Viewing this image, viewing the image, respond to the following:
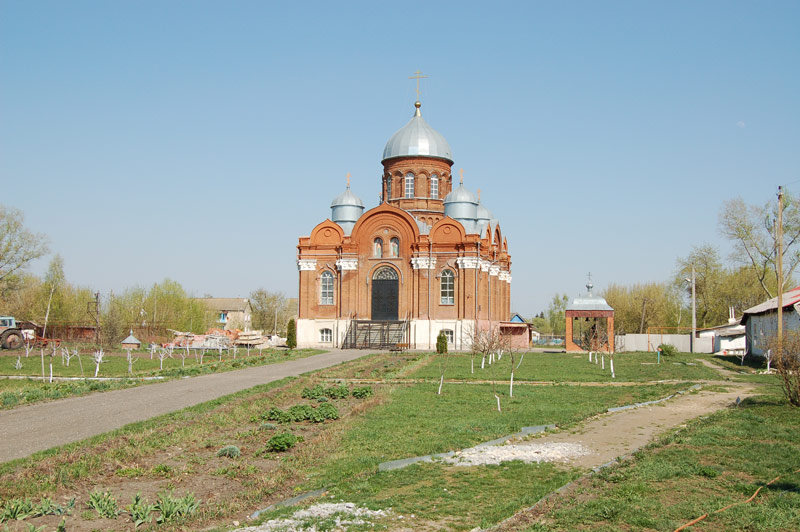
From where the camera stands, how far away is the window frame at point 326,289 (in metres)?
45.1

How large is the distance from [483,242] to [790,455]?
33.4 meters

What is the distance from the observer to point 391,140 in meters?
50.1

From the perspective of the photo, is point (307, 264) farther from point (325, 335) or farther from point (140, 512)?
point (140, 512)

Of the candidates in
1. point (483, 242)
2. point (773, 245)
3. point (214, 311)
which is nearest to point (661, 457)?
point (483, 242)

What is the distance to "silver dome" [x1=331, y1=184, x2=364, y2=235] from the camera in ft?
159

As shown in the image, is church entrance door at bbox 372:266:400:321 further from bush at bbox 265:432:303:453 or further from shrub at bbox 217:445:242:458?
shrub at bbox 217:445:242:458

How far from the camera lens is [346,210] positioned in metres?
48.6

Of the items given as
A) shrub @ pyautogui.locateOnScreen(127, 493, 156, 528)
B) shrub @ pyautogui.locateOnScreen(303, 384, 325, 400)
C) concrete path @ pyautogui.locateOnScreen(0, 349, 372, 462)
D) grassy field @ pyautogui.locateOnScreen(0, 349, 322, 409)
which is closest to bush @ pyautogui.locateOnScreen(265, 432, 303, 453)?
concrete path @ pyautogui.locateOnScreen(0, 349, 372, 462)

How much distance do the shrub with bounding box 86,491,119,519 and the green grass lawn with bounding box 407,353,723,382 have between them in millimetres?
15056

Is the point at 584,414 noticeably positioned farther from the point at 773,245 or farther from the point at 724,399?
the point at 773,245

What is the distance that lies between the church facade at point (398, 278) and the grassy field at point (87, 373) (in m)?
4.20

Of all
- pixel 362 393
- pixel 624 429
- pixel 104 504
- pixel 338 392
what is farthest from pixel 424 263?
pixel 104 504

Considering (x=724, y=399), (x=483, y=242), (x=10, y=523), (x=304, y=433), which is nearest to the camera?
(x=10, y=523)

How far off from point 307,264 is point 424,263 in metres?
7.35
